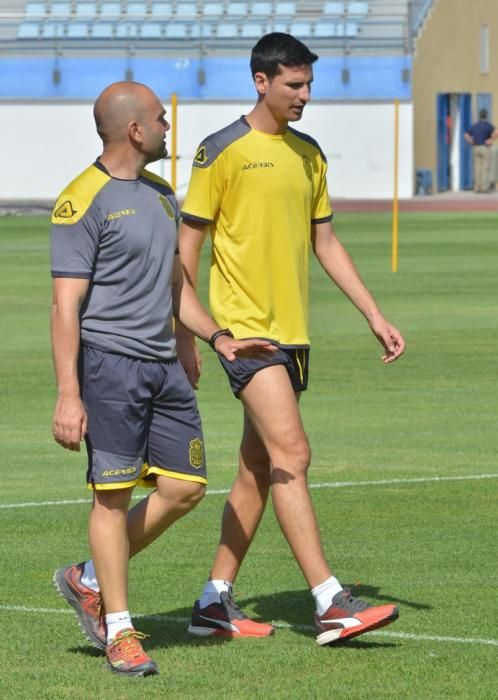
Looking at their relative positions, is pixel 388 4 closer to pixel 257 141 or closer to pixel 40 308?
pixel 40 308

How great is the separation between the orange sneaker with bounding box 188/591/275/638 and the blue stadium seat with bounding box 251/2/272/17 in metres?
53.7

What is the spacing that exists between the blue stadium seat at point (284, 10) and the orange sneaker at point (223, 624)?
53.8 m

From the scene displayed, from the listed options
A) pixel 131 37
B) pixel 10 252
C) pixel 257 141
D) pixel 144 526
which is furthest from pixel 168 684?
pixel 131 37

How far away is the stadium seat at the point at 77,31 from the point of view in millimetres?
58656

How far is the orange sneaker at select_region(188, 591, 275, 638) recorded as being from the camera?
6785 millimetres

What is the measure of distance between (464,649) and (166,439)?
1280mm

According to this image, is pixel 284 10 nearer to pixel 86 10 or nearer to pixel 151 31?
pixel 151 31

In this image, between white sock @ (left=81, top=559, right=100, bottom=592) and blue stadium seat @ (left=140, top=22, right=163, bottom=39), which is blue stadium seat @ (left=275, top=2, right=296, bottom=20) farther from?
white sock @ (left=81, top=559, right=100, bottom=592)

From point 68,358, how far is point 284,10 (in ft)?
179

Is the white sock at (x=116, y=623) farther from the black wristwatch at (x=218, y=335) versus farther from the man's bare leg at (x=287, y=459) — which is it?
the black wristwatch at (x=218, y=335)

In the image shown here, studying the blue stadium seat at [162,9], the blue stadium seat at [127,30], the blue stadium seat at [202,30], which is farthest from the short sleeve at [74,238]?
the blue stadium seat at [162,9]

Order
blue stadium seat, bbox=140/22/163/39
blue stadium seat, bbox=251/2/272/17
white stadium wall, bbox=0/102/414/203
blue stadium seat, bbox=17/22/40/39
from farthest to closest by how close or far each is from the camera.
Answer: blue stadium seat, bbox=251/2/272/17, blue stadium seat, bbox=17/22/40/39, blue stadium seat, bbox=140/22/163/39, white stadium wall, bbox=0/102/414/203

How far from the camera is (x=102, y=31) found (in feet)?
193

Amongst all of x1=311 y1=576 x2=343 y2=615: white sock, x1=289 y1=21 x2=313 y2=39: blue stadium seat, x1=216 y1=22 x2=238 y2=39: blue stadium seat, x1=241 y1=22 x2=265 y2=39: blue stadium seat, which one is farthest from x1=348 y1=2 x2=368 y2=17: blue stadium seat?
x1=311 y1=576 x2=343 y2=615: white sock
